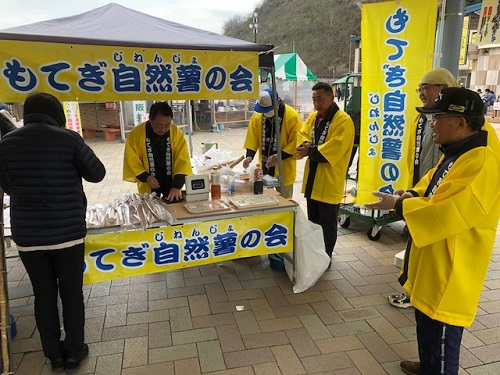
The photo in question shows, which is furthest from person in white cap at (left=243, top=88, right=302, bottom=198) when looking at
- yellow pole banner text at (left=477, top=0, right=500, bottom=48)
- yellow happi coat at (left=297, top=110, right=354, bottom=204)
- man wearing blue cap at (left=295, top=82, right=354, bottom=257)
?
yellow pole banner text at (left=477, top=0, right=500, bottom=48)

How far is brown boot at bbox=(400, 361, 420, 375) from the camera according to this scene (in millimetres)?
2461

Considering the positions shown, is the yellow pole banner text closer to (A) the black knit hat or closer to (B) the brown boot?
(A) the black knit hat

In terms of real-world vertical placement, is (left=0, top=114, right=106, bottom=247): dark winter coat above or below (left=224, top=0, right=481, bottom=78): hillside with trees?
below

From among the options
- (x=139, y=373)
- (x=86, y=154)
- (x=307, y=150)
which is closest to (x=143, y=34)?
(x=86, y=154)

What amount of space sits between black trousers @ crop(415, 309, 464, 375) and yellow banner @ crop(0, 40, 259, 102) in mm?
2499

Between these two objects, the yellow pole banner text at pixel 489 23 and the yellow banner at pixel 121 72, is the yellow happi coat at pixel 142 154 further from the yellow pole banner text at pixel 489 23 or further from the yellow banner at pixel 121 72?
the yellow pole banner text at pixel 489 23

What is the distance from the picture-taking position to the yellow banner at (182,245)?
2920 millimetres

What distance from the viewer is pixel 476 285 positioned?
2.00m

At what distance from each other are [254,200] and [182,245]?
775 mm

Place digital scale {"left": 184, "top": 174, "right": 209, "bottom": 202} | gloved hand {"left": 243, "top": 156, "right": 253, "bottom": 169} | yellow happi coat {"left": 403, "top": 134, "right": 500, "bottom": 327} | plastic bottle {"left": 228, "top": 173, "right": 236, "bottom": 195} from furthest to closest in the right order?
gloved hand {"left": 243, "top": 156, "right": 253, "bottom": 169} < plastic bottle {"left": 228, "top": 173, "right": 236, "bottom": 195} < digital scale {"left": 184, "top": 174, "right": 209, "bottom": 202} < yellow happi coat {"left": 403, "top": 134, "right": 500, "bottom": 327}

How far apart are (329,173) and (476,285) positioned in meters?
1.83

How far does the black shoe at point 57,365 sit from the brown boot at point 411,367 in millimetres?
2285

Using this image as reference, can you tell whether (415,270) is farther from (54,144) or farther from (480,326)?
(54,144)

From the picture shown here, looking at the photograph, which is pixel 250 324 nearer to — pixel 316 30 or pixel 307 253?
pixel 307 253
